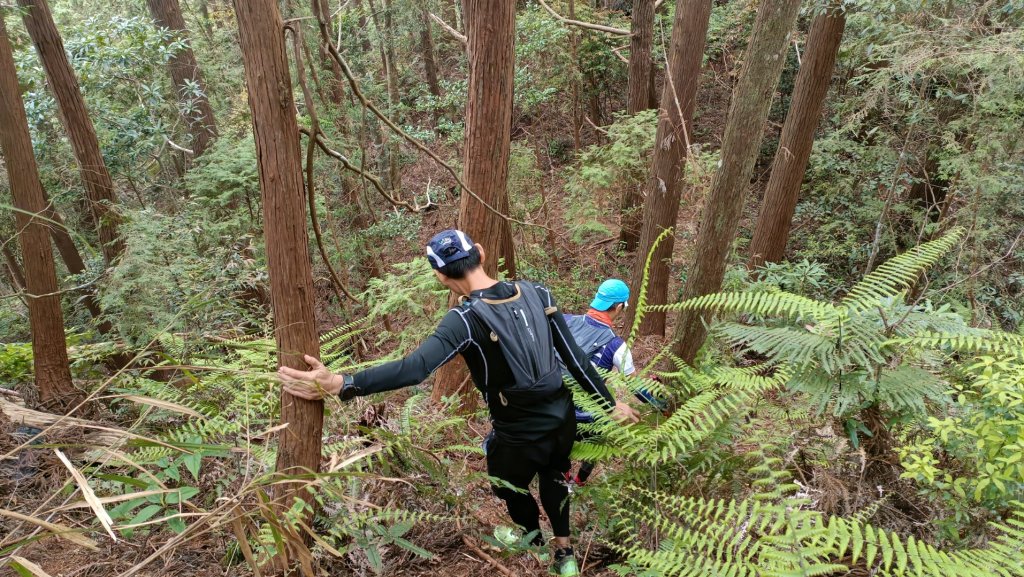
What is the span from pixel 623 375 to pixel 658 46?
14.4 m

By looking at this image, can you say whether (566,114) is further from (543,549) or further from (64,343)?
(543,549)

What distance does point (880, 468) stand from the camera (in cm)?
305

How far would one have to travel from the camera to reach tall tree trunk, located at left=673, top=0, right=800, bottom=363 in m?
4.00

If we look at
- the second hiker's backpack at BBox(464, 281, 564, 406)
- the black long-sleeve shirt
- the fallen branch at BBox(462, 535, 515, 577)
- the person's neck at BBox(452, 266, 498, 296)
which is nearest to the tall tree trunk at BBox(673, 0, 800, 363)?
the black long-sleeve shirt

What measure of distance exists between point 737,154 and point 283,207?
132 inches

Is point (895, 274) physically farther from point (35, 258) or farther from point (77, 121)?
point (77, 121)

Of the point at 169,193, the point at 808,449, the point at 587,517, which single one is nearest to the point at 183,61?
the point at 169,193

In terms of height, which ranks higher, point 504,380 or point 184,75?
point 184,75

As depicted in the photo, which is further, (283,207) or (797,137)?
(797,137)

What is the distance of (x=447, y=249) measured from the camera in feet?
10.00

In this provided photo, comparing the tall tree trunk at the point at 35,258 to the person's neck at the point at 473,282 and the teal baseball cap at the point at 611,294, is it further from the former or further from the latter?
the teal baseball cap at the point at 611,294

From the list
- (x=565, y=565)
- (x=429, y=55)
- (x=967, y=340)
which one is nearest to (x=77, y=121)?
(x=565, y=565)

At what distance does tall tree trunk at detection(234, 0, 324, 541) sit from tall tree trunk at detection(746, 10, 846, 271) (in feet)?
27.1

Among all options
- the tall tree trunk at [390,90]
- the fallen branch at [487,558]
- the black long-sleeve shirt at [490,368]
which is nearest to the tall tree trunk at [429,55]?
the tall tree trunk at [390,90]
